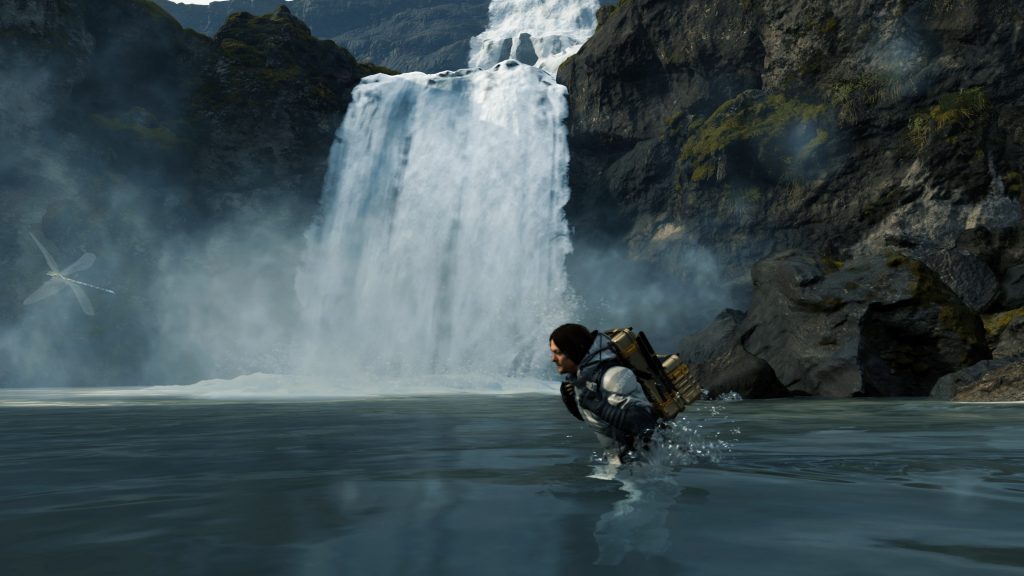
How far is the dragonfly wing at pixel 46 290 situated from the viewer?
3328 centimetres

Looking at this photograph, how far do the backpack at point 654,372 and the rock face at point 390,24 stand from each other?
7640 cm

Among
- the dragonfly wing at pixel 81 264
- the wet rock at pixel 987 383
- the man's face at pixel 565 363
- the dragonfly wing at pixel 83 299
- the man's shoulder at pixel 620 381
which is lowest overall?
the wet rock at pixel 987 383

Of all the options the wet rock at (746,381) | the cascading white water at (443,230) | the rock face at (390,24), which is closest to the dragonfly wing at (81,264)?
the cascading white water at (443,230)

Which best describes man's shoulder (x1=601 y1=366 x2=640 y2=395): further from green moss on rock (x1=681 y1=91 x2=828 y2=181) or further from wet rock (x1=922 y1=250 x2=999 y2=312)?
green moss on rock (x1=681 y1=91 x2=828 y2=181)

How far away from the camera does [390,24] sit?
95188 mm

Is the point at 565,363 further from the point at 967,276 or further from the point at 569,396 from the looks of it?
the point at 967,276

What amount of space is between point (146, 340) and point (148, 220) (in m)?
5.03

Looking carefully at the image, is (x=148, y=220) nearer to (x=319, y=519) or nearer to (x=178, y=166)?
(x=178, y=166)

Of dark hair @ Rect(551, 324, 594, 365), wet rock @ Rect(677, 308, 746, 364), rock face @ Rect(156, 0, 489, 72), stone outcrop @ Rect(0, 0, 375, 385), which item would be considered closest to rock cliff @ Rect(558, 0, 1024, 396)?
wet rock @ Rect(677, 308, 746, 364)

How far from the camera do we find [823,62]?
3123 cm

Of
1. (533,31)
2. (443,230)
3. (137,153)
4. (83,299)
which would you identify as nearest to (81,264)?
(83,299)

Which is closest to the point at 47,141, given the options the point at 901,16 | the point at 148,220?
the point at 148,220

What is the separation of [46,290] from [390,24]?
224 ft

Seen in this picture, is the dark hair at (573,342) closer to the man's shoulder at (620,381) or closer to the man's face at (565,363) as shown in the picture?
the man's face at (565,363)
